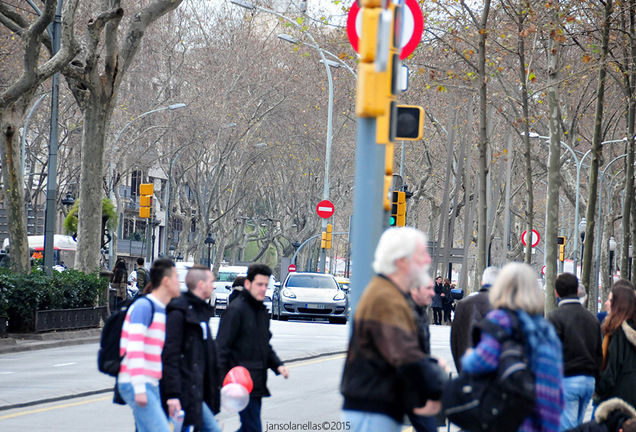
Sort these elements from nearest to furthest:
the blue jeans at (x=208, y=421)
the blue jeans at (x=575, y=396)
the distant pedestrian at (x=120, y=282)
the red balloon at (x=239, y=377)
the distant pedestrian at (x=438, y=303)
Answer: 1. the blue jeans at (x=208, y=421)
2. the red balloon at (x=239, y=377)
3. the blue jeans at (x=575, y=396)
4. the distant pedestrian at (x=120, y=282)
5. the distant pedestrian at (x=438, y=303)

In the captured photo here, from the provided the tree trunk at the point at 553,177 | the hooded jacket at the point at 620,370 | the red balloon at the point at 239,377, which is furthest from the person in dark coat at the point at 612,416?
the tree trunk at the point at 553,177

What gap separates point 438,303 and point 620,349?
1080 inches

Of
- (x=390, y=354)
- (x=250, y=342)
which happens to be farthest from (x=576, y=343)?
(x=390, y=354)

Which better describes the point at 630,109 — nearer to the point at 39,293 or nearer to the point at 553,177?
the point at 553,177

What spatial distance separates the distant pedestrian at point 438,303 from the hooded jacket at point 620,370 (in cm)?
2665

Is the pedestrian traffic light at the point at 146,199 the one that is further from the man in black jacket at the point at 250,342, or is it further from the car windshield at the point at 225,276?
the man in black jacket at the point at 250,342

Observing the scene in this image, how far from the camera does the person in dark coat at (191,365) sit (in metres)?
7.13

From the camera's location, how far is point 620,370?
8648 mm

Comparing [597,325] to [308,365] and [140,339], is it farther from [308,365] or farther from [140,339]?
[308,365]

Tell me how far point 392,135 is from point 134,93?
3860cm

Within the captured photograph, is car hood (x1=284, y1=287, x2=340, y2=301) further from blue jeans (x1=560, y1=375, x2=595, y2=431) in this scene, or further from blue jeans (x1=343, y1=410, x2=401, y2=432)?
blue jeans (x1=343, y1=410, x2=401, y2=432)

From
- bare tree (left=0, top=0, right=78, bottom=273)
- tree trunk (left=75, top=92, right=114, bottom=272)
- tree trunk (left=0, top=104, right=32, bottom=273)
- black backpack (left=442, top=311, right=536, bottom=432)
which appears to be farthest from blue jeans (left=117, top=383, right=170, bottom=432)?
tree trunk (left=75, top=92, right=114, bottom=272)

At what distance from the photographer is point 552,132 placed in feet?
68.9

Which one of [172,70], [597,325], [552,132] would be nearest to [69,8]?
[552,132]
